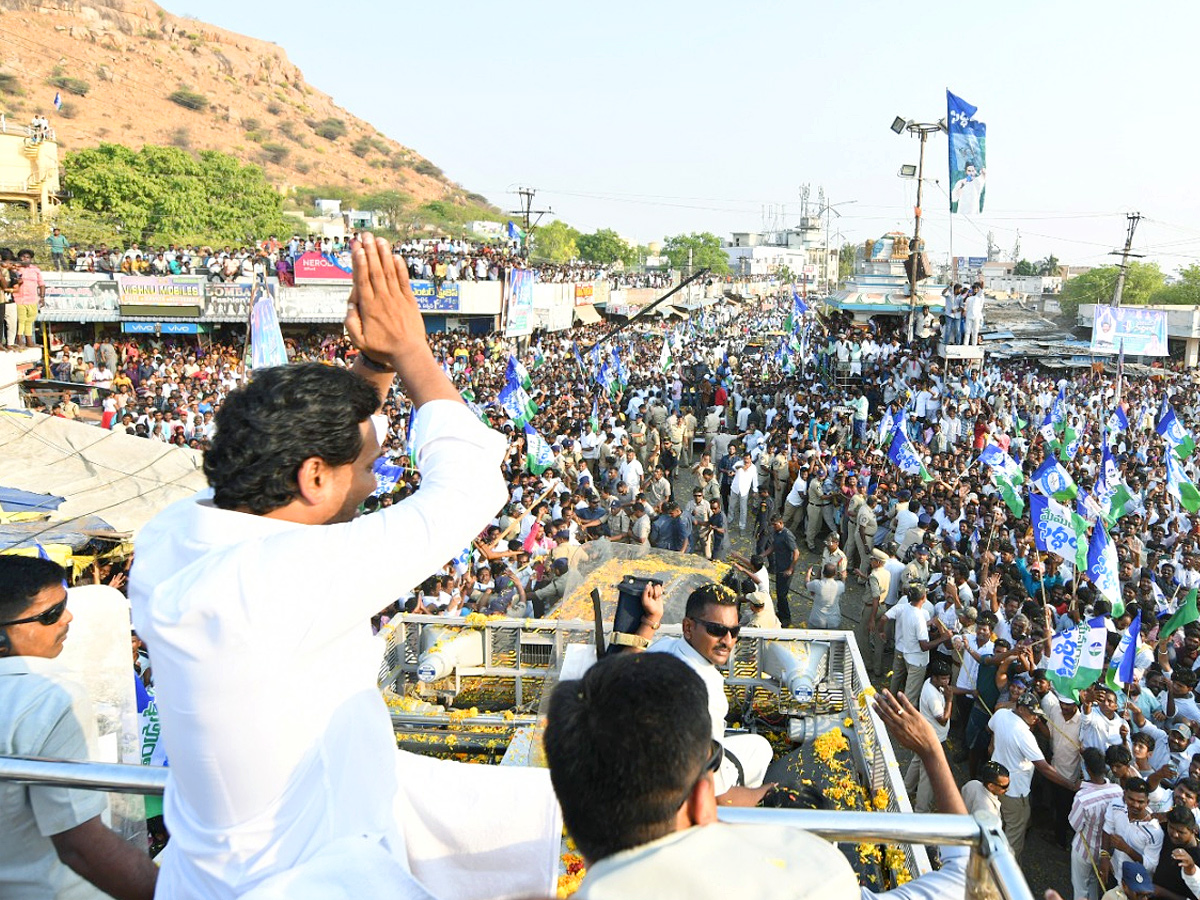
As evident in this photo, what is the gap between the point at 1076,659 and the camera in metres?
6.72

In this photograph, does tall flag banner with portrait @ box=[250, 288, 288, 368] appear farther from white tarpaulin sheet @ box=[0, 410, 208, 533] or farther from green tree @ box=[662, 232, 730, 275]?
green tree @ box=[662, 232, 730, 275]

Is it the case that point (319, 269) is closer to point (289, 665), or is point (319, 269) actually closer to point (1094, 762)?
point (1094, 762)

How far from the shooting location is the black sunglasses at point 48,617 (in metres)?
2.34

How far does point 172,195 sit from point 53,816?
5475 cm

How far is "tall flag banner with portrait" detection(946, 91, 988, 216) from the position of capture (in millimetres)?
19578

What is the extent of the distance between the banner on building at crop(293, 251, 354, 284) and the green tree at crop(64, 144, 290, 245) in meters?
18.1

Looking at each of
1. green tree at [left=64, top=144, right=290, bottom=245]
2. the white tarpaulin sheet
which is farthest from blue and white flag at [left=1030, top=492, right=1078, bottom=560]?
green tree at [left=64, top=144, right=290, bottom=245]

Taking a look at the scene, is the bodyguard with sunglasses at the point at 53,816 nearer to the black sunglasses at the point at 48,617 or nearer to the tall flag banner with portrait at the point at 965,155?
the black sunglasses at the point at 48,617

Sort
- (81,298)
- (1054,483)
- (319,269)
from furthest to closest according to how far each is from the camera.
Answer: (319,269) → (81,298) → (1054,483)

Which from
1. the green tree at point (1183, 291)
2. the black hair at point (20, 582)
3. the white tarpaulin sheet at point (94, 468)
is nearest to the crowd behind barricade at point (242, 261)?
the white tarpaulin sheet at point (94, 468)

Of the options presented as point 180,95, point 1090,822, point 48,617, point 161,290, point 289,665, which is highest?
point 180,95

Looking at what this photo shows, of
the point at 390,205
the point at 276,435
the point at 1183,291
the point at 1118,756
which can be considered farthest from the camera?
the point at 390,205

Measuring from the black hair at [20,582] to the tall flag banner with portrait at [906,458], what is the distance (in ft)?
38.3

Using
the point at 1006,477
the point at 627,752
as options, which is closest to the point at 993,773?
the point at 627,752
